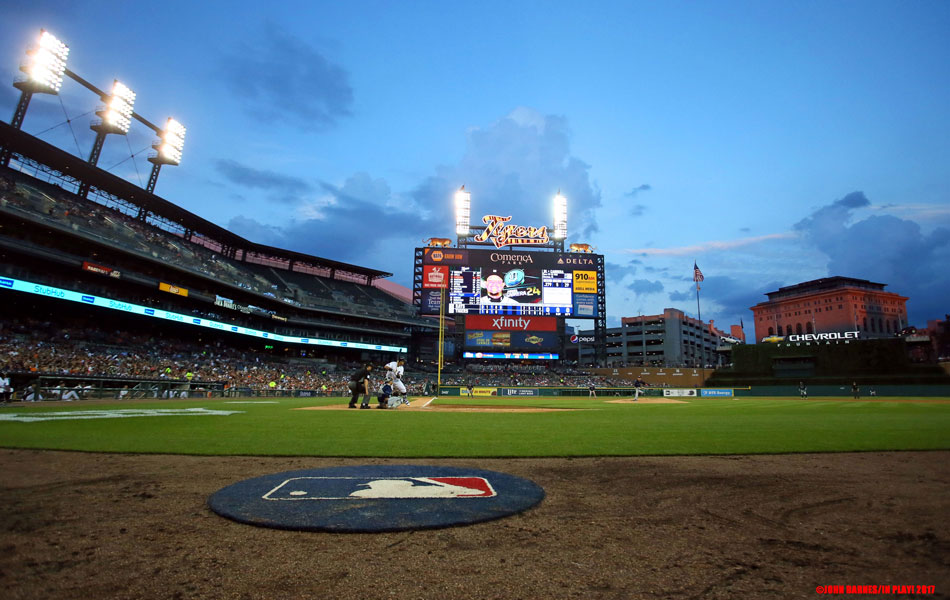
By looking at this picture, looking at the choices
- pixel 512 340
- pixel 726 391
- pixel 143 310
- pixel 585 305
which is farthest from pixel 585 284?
pixel 143 310

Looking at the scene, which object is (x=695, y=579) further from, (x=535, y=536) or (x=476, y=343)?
(x=476, y=343)

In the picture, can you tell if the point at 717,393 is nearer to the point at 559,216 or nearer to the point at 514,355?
the point at 514,355

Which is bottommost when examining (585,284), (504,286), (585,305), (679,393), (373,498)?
(373,498)

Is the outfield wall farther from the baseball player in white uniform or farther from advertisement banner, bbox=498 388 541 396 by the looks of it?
the baseball player in white uniform

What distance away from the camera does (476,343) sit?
55.5 m

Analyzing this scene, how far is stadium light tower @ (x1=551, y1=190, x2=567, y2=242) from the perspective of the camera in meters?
59.9

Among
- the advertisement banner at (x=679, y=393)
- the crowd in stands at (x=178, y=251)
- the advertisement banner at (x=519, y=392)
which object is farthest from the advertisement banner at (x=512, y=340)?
the crowd in stands at (x=178, y=251)

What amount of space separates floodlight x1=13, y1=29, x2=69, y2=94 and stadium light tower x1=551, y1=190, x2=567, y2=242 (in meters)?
47.4

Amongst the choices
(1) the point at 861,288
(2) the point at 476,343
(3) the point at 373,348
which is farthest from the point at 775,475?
(1) the point at 861,288

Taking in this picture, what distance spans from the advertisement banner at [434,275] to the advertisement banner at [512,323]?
531cm

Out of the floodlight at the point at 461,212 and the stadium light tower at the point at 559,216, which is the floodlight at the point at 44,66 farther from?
the stadium light tower at the point at 559,216

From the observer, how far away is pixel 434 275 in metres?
55.8

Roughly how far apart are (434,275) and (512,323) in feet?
35.2

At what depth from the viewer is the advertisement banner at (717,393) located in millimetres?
42875
